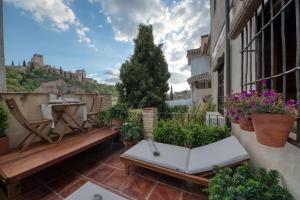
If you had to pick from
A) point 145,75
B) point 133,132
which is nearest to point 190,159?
point 133,132

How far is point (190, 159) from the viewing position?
251 centimetres

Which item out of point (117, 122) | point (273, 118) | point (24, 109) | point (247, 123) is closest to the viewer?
point (273, 118)

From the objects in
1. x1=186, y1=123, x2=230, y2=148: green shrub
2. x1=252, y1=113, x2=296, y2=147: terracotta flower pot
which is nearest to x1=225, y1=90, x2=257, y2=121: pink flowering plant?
x1=252, y1=113, x2=296, y2=147: terracotta flower pot

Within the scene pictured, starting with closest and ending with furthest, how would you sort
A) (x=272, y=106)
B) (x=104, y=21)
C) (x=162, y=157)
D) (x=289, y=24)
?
1. (x=272, y=106)
2. (x=289, y=24)
3. (x=162, y=157)
4. (x=104, y=21)

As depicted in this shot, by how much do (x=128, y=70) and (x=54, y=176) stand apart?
4.05 metres

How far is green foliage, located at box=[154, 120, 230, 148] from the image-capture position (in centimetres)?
311

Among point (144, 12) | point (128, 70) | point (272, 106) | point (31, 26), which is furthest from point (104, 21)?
point (272, 106)

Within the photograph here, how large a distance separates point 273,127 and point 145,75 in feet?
16.6

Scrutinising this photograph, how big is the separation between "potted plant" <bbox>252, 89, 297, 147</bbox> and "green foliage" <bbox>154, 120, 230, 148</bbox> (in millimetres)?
1907

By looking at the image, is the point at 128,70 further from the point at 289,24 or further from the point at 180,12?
the point at 289,24

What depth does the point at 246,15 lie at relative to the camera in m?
1.83

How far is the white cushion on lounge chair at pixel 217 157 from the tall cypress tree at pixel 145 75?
143 inches

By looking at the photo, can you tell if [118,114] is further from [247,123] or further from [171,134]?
[247,123]

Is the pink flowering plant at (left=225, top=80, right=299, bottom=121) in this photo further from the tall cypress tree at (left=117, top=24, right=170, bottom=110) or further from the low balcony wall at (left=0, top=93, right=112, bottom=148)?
the tall cypress tree at (left=117, top=24, right=170, bottom=110)
